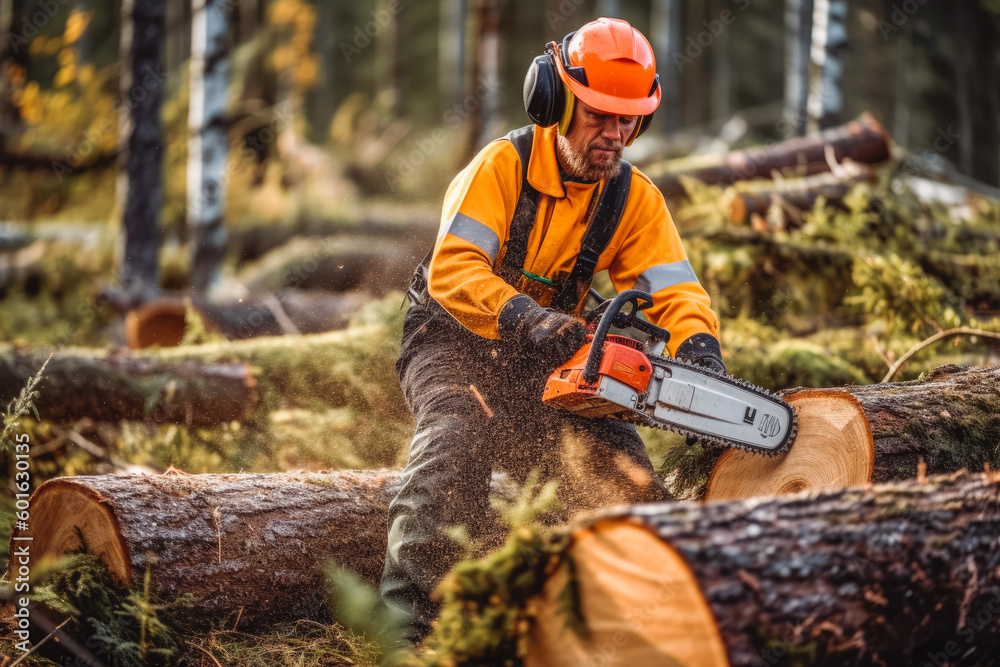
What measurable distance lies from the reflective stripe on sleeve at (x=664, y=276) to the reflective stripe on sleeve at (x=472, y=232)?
66 cm

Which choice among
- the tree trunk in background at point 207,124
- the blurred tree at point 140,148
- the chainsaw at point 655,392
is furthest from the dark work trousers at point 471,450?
the tree trunk in background at point 207,124

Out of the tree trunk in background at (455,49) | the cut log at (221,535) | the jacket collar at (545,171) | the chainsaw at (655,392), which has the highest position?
the tree trunk in background at (455,49)

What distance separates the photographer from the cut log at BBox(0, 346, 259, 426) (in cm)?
425

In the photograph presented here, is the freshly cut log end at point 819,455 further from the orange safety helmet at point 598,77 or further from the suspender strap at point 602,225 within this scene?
the orange safety helmet at point 598,77

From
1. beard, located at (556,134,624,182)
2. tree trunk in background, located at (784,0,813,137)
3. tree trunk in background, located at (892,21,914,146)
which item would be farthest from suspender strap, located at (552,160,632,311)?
tree trunk in background, located at (892,21,914,146)

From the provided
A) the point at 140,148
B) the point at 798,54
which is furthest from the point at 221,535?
the point at 798,54

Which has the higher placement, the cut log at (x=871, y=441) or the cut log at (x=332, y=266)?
the cut log at (x=871, y=441)

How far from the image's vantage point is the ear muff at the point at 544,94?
113 inches

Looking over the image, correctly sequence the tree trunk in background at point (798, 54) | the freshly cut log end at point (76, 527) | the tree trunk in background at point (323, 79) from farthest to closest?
the tree trunk in background at point (323, 79) → the tree trunk in background at point (798, 54) → the freshly cut log end at point (76, 527)

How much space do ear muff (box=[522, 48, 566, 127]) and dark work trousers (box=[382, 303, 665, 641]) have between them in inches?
33.6

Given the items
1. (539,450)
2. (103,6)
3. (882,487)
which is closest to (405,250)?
(539,450)

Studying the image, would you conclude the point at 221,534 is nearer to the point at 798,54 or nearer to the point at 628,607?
the point at 628,607

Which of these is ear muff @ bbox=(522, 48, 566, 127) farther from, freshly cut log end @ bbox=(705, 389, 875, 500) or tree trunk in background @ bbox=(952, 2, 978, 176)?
tree trunk in background @ bbox=(952, 2, 978, 176)

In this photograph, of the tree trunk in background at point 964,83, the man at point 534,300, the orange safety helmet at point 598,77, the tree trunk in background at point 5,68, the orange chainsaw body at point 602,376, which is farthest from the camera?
the tree trunk in background at point 964,83
